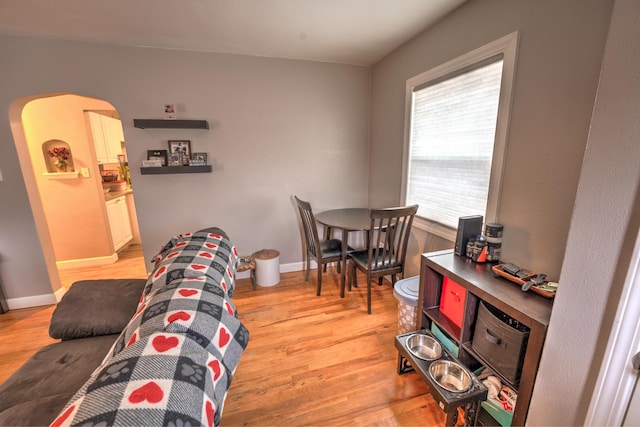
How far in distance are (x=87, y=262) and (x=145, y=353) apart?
12.7 feet

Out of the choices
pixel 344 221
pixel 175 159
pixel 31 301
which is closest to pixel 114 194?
pixel 31 301

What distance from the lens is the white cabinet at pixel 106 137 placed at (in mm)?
3439

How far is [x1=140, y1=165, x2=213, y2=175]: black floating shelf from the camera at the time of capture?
2502 millimetres

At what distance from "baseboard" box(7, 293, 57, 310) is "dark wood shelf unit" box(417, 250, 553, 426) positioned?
3416 millimetres

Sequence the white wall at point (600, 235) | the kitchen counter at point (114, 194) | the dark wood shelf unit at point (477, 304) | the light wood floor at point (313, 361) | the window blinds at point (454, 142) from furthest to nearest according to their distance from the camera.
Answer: the kitchen counter at point (114, 194) → the window blinds at point (454, 142) → the light wood floor at point (313, 361) → the dark wood shelf unit at point (477, 304) → the white wall at point (600, 235)

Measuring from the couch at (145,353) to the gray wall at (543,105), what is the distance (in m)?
1.53

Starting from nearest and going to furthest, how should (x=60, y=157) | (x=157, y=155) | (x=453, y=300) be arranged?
(x=453, y=300), (x=157, y=155), (x=60, y=157)

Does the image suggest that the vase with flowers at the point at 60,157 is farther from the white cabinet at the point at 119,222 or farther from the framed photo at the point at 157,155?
the framed photo at the point at 157,155

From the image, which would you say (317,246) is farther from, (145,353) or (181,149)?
(145,353)

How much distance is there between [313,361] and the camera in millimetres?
1823

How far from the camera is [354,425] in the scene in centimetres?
139

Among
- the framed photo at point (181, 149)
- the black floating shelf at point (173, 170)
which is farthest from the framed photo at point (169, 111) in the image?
the black floating shelf at point (173, 170)

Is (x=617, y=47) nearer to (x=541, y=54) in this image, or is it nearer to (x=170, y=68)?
(x=541, y=54)

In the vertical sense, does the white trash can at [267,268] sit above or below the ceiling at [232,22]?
below
